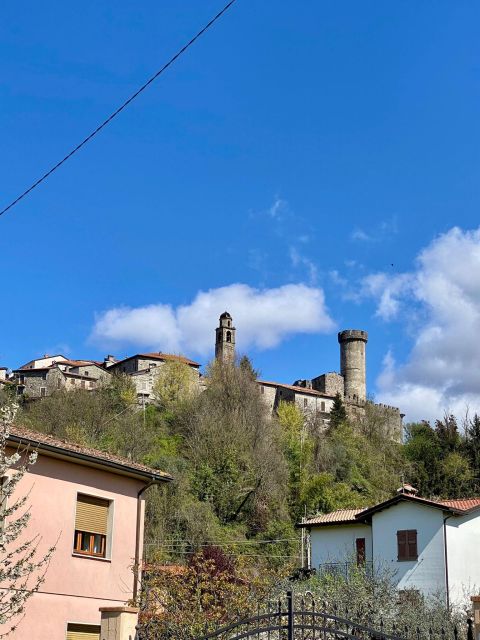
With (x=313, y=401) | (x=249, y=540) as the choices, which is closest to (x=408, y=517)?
(x=249, y=540)

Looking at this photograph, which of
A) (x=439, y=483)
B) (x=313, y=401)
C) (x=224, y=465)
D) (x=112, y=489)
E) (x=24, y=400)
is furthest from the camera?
(x=313, y=401)

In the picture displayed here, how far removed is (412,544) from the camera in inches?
1282

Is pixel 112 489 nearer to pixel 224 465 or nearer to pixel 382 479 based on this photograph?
Answer: pixel 224 465

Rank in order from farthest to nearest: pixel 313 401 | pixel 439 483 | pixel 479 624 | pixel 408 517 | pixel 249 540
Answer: pixel 313 401 → pixel 439 483 → pixel 249 540 → pixel 408 517 → pixel 479 624

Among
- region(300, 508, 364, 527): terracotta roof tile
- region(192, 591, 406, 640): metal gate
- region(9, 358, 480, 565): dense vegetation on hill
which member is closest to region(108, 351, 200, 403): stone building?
region(9, 358, 480, 565): dense vegetation on hill

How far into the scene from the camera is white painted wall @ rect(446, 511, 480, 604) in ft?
103

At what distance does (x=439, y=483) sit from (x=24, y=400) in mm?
32391

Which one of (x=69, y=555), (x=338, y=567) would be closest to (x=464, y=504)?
(x=338, y=567)

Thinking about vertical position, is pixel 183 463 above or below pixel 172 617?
above

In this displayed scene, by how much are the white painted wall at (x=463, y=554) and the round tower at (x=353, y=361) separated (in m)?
62.5

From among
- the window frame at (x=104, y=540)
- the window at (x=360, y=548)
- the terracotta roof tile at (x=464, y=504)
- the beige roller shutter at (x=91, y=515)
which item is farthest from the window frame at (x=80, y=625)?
the window at (x=360, y=548)

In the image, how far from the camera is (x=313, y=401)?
88.4m

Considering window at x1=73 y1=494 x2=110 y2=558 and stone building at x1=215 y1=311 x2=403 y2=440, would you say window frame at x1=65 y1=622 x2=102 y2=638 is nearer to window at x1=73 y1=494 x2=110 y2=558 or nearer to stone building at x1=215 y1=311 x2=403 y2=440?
window at x1=73 y1=494 x2=110 y2=558

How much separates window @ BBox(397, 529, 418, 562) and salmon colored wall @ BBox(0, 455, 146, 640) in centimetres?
1704
